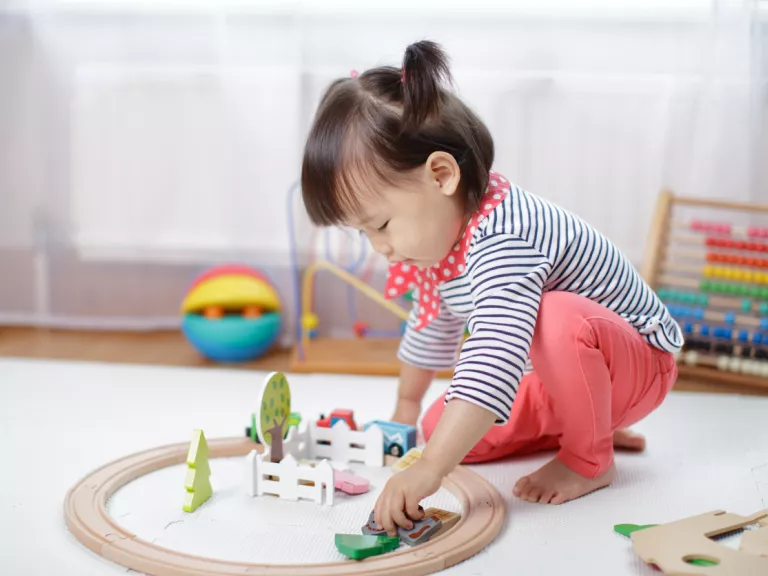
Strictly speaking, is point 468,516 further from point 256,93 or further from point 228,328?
point 256,93

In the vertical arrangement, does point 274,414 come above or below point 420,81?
below

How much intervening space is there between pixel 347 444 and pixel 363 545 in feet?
0.96

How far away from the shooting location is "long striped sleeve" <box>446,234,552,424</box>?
82 cm

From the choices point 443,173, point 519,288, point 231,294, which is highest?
point 443,173

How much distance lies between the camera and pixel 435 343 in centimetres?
111

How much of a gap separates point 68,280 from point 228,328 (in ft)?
1.55

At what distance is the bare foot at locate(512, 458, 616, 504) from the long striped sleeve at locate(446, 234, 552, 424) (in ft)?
0.42

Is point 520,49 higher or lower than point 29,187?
higher

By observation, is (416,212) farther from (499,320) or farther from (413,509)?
(413,509)

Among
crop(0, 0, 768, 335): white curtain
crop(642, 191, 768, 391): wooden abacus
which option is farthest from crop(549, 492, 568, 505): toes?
crop(0, 0, 768, 335): white curtain

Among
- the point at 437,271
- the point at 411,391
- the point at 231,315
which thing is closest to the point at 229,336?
the point at 231,315

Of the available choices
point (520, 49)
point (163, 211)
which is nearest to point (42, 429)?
point (163, 211)

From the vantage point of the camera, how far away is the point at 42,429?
3.78ft

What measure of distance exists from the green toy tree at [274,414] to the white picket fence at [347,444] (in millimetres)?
77
